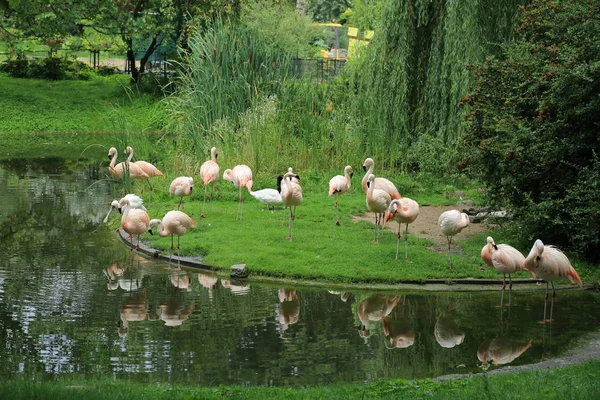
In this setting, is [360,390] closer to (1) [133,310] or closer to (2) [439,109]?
(1) [133,310]

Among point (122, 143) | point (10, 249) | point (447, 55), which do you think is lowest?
point (10, 249)

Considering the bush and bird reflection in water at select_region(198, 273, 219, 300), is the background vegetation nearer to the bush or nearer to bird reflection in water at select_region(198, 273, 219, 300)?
bird reflection in water at select_region(198, 273, 219, 300)

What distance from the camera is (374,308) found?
11.5 m

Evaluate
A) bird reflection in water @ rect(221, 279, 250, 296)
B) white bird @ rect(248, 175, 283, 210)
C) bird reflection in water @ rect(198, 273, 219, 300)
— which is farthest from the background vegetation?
bird reflection in water @ rect(198, 273, 219, 300)

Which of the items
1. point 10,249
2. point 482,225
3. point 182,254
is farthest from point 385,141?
point 10,249

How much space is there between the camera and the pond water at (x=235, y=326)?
8.86 metres

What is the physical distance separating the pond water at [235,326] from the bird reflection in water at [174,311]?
0.03 metres

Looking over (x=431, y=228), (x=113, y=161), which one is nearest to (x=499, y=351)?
(x=431, y=228)

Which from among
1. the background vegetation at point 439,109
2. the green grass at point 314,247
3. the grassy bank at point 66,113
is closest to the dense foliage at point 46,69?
the grassy bank at point 66,113

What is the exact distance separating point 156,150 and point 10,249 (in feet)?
23.6

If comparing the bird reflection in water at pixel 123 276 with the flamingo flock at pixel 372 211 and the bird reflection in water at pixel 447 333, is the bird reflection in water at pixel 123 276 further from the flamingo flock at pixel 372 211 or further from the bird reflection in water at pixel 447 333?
the bird reflection in water at pixel 447 333

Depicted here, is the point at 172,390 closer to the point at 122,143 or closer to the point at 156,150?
the point at 122,143

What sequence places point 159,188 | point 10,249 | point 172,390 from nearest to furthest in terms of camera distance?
1. point 172,390
2. point 10,249
3. point 159,188

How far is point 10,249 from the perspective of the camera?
14555mm
